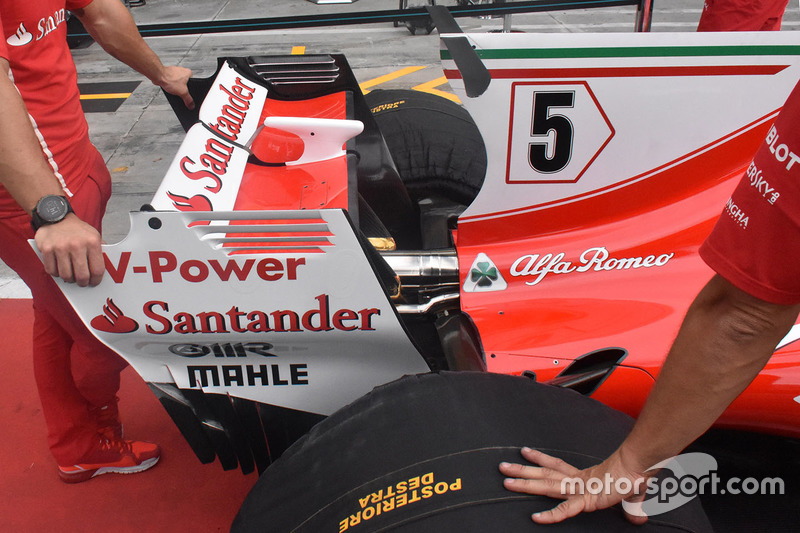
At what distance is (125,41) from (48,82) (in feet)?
1.57

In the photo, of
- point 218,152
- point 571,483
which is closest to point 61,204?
point 218,152

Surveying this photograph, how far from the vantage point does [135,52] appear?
1.99m

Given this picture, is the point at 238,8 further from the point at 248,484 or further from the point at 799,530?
the point at 799,530

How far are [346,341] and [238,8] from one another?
26.8 ft

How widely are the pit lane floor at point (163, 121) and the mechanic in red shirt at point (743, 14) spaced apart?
2.41m

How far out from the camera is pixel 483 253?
1.69 m

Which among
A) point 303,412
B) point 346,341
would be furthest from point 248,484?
point 346,341

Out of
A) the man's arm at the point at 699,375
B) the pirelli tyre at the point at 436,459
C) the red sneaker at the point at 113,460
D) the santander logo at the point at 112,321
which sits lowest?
the red sneaker at the point at 113,460

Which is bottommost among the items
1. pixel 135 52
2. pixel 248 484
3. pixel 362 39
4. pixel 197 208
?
pixel 248 484

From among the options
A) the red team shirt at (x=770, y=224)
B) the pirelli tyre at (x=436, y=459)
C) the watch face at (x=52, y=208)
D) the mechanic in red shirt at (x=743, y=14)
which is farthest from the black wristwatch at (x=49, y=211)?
the mechanic in red shirt at (x=743, y=14)

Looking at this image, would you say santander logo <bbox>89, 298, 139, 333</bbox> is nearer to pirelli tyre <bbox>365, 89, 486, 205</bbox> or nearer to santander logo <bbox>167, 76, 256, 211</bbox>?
santander logo <bbox>167, 76, 256, 211</bbox>

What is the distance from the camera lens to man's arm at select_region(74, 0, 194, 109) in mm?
1890

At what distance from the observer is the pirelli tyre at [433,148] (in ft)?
7.87

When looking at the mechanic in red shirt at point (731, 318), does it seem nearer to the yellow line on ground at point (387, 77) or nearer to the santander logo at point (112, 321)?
the santander logo at point (112, 321)
